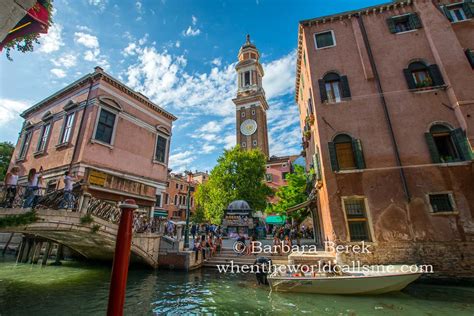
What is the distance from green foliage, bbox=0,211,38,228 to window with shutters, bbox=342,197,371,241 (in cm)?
1219

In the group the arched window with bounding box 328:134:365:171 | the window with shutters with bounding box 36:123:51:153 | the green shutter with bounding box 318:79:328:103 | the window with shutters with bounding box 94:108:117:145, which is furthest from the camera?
the window with shutters with bounding box 36:123:51:153

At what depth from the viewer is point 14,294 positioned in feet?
26.6

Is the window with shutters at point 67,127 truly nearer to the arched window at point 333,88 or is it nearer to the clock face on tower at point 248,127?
the arched window at point 333,88

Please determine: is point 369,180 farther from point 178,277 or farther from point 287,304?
point 178,277

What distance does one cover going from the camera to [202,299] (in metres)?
8.02

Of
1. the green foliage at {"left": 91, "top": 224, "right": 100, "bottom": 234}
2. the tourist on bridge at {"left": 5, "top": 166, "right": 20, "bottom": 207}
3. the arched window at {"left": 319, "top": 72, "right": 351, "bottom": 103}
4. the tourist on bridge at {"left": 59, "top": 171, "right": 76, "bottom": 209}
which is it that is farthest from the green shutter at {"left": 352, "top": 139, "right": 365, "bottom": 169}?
the tourist on bridge at {"left": 5, "top": 166, "right": 20, "bottom": 207}

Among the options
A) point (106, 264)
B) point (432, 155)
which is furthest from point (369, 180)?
point (106, 264)

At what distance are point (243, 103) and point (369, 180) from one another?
38271 mm

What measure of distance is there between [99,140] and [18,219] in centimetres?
692

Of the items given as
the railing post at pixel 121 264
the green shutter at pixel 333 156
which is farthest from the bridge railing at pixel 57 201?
the green shutter at pixel 333 156

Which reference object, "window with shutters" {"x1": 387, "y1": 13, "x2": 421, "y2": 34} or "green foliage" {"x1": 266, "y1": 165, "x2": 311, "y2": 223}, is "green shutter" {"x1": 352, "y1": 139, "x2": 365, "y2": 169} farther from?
"green foliage" {"x1": 266, "y1": 165, "x2": 311, "y2": 223}

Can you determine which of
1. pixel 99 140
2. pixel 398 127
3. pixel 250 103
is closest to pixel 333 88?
pixel 398 127

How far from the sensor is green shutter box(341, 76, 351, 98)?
12234 millimetres

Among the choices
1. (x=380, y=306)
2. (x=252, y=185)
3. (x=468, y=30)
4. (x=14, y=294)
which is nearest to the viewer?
(x=380, y=306)
